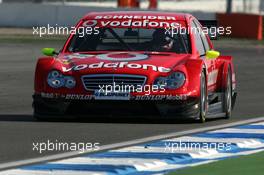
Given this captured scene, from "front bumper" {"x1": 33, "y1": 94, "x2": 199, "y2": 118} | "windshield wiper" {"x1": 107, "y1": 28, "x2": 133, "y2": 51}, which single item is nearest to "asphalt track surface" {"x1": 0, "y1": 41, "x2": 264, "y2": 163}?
"front bumper" {"x1": 33, "y1": 94, "x2": 199, "y2": 118}

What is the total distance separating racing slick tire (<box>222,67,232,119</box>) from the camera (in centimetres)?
1518

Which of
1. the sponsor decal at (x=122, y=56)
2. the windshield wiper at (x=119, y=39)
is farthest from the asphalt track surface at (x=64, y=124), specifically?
the windshield wiper at (x=119, y=39)

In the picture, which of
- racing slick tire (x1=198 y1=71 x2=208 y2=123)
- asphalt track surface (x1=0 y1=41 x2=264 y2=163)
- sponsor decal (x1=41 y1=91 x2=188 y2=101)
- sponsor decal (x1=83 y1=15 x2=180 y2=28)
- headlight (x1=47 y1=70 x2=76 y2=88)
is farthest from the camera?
sponsor decal (x1=83 y1=15 x2=180 y2=28)

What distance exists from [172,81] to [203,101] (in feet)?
2.15

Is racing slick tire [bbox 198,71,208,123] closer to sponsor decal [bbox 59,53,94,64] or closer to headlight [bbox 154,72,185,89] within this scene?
headlight [bbox 154,72,185,89]

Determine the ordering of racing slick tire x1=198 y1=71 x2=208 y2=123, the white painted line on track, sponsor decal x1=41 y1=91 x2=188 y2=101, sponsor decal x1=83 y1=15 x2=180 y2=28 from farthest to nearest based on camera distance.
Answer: sponsor decal x1=83 y1=15 x2=180 y2=28 → racing slick tire x1=198 y1=71 x2=208 y2=123 → sponsor decal x1=41 y1=91 x2=188 y2=101 → the white painted line on track

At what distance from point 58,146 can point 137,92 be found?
2476mm

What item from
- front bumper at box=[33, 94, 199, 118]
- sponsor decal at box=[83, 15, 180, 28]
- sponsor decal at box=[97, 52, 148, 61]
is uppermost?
sponsor decal at box=[83, 15, 180, 28]

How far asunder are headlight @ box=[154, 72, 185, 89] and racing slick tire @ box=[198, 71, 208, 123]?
0.37m

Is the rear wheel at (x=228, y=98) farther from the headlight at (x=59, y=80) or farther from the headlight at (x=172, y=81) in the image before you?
the headlight at (x=59, y=80)

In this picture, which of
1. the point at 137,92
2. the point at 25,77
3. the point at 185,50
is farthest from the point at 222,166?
the point at 25,77

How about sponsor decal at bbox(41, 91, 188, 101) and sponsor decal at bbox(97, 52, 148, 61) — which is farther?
sponsor decal at bbox(97, 52, 148, 61)

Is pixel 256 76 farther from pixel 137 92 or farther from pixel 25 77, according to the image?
pixel 137 92

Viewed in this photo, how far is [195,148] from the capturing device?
1116 centimetres
